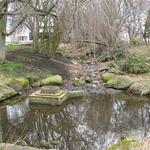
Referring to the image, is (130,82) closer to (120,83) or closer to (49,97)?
(120,83)

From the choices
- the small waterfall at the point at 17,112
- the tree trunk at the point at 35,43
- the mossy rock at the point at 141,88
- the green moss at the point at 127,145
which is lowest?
the small waterfall at the point at 17,112

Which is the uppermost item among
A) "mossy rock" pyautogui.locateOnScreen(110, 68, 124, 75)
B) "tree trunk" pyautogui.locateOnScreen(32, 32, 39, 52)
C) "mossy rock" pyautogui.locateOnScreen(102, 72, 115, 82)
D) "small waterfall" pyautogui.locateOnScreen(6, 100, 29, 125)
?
"tree trunk" pyautogui.locateOnScreen(32, 32, 39, 52)

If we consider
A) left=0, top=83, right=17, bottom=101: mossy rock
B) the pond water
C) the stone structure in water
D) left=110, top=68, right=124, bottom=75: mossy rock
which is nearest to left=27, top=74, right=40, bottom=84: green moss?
left=0, top=83, right=17, bottom=101: mossy rock

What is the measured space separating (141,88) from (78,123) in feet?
14.4

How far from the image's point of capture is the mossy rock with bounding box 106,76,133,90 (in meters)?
12.3

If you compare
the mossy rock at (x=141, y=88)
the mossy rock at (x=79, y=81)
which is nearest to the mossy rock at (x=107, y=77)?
the mossy rock at (x=79, y=81)

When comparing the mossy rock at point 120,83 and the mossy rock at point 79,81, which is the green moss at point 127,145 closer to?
the mossy rock at point 120,83

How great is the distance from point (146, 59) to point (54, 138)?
9.78m

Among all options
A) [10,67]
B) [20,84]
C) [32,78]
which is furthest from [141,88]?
[10,67]

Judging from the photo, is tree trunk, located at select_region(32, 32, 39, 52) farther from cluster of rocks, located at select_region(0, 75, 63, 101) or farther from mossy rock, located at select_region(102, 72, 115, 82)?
mossy rock, located at select_region(102, 72, 115, 82)

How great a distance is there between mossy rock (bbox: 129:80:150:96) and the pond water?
2.54 feet

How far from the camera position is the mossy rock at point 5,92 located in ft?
32.5

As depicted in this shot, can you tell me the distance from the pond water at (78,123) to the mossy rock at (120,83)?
160cm

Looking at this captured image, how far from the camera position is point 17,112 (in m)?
8.86
